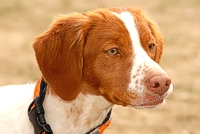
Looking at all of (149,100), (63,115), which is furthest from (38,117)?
(149,100)

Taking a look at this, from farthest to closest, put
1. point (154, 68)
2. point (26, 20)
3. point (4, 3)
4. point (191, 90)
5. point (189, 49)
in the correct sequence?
point (4, 3) < point (26, 20) < point (189, 49) < point (191, 90) < point (154, 68)

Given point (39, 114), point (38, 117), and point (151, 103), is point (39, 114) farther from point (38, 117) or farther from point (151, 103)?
point (151, 103)

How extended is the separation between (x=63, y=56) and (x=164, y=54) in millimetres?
5840

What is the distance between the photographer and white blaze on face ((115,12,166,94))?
164 inches

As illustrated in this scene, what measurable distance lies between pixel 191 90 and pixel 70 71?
442 centimetres

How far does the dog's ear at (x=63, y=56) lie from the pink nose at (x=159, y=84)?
20.9 inches

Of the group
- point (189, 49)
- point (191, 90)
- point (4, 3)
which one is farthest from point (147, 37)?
point (4, 3)

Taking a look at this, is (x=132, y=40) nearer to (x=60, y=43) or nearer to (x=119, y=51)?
(x=119, y=51)

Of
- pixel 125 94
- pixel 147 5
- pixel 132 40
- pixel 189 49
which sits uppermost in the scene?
pixel 132 40

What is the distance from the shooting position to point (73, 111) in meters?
4.41

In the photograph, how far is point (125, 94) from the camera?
14.0 ft

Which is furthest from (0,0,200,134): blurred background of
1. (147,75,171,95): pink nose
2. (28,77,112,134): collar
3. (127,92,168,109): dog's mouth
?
(147,75,171,95): pink nose

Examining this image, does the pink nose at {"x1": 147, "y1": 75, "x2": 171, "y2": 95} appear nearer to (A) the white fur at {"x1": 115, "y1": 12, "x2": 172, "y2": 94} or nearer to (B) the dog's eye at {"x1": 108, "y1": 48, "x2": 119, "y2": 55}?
(A) the white fur at {"x1": 115, "y1": 12, "x2": 172, "y2": 94}

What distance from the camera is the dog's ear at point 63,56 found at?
4289mm
